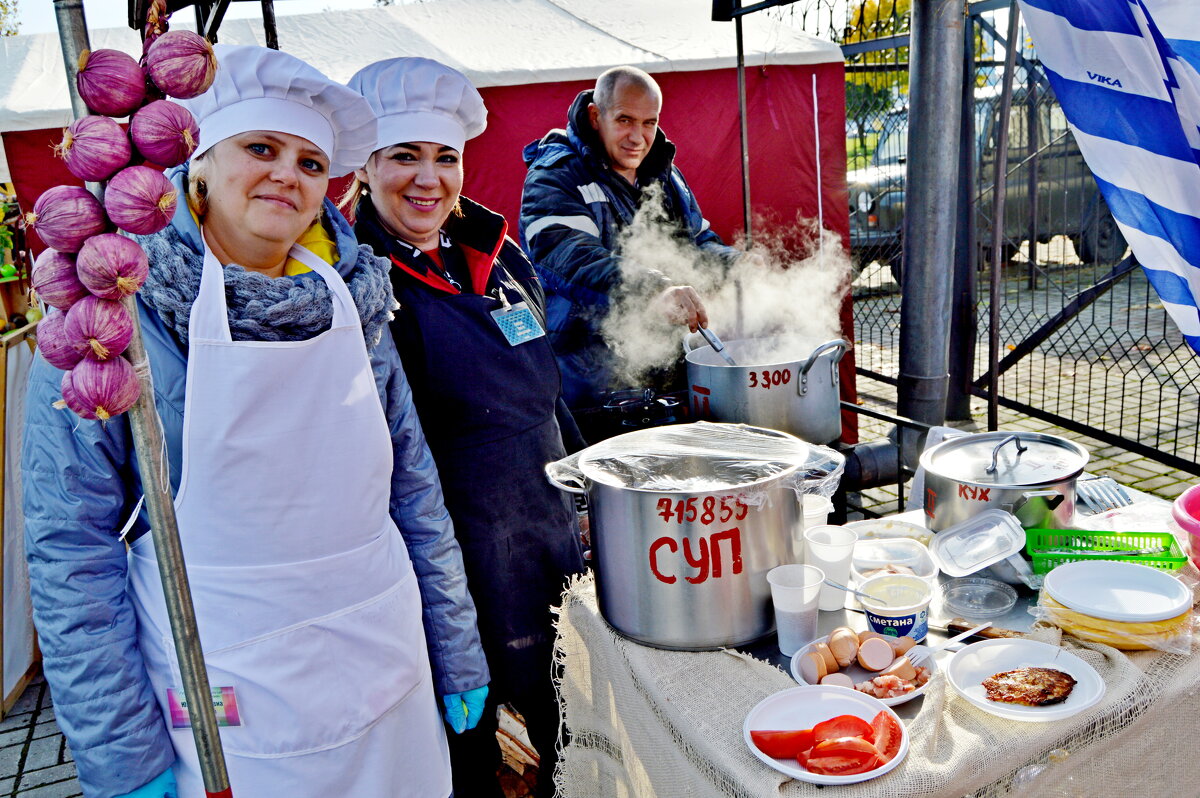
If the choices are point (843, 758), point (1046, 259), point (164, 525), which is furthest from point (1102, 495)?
point (1046, 259)

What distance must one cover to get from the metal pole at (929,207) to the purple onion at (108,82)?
3257mm

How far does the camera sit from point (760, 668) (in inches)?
68.4

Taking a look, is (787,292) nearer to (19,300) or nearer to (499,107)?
(499,107)

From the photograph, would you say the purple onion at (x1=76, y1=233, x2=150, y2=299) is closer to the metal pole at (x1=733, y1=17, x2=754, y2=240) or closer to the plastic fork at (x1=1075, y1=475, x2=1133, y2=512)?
the plastic fork at (x1=1075, y1=475, x2=1133, y2=512)

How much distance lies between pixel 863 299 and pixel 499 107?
698cm

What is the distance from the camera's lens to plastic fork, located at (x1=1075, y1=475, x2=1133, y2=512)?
7.79 feet

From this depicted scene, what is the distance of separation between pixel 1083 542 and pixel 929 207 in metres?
1.95

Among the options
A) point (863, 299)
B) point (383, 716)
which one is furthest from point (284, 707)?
point (863, 299)

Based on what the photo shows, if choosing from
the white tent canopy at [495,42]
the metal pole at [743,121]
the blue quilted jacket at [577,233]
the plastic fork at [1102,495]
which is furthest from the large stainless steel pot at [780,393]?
the white tent canopy at [495,42]

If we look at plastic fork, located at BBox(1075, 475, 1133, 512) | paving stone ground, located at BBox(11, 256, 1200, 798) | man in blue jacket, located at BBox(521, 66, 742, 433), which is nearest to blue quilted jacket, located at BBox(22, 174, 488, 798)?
paving stone ground, located at BBox(11, 256, 1200, 798)

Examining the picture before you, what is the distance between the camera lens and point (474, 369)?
223 centimetres

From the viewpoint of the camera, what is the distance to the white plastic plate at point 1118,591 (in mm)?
1704

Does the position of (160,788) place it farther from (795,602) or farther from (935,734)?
(935,734)

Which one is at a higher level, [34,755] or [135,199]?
[135,199]
